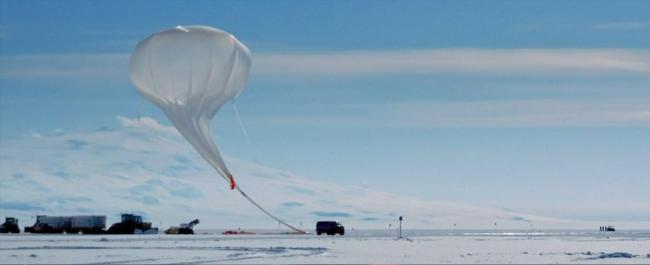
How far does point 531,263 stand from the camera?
4753 centimetres

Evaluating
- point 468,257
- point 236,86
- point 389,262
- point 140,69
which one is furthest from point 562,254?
point 140,69

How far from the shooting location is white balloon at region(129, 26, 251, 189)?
4531cm

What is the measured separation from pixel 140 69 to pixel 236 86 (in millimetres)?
3995

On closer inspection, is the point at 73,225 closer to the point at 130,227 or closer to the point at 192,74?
the point at 130,227

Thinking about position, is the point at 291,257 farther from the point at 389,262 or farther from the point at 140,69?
the point at 140,69

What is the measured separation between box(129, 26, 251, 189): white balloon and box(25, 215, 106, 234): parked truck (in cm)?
7061

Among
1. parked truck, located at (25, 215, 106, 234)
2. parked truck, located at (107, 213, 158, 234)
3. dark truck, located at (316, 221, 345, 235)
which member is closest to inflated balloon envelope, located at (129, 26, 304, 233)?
dark truck, located at (316, 221, 345, 235)

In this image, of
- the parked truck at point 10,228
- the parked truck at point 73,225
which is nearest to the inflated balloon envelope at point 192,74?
the parked truck at point 73,225

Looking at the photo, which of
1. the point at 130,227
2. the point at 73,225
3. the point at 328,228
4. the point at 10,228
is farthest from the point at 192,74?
the point at 73,225

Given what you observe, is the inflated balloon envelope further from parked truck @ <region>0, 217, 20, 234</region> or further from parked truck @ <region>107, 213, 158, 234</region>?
parked truck @ <region>0, 217, 20, 234</region>

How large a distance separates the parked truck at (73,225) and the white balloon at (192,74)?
7061 centimetres

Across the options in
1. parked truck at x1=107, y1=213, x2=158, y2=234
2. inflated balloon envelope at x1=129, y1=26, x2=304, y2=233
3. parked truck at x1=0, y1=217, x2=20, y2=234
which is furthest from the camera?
parked truck at x1=0, y1=217, x2=20, y2=234

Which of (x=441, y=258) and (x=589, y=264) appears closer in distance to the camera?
(x=589, y=264)

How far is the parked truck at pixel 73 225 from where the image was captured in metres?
117
